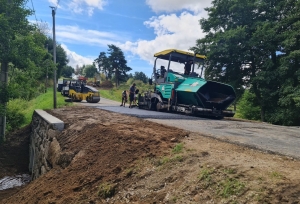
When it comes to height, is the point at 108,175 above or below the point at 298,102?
below

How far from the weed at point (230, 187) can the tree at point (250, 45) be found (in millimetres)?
15422

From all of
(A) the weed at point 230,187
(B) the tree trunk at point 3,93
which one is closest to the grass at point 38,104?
(B) the tree trunk at point 3,93

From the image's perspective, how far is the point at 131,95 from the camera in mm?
16875

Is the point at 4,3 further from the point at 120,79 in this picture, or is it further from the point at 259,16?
the point at 120,79

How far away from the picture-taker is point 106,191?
141 inches

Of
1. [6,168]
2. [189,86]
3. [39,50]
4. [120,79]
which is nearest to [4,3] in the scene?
[39,50]

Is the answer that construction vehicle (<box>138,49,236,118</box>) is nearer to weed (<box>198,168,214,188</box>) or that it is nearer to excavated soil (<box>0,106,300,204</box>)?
excavated soil (<box>0,106,300,204</box>)

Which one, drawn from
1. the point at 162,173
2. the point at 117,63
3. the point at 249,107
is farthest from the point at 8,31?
the point at 117,63

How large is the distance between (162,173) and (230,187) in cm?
105

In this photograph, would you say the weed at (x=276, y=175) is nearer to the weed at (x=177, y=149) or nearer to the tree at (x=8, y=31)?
the weed at (x=177, y=149)

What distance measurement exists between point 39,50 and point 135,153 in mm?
10399

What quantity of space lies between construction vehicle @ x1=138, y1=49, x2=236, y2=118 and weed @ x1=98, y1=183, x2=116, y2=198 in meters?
7.49

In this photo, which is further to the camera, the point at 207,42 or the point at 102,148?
the point at 207,42

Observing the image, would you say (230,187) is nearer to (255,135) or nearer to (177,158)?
(177,158)
